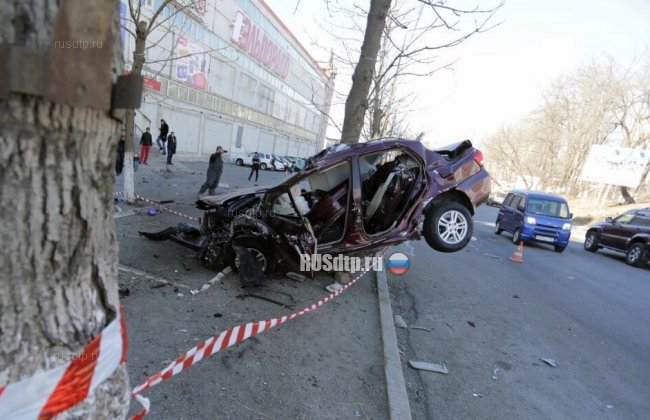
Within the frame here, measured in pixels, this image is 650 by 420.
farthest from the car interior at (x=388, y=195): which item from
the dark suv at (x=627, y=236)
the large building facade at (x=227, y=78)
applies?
the large building facade at (x=227, y=78)

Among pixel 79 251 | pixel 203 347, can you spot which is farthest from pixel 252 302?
pixel 79 251

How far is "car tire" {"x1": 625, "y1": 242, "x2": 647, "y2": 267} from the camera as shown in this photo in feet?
40.1

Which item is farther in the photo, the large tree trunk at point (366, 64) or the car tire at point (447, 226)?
the large tree trunk at point (366, 64)

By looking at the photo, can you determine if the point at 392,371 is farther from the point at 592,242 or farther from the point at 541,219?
the point at 592,242

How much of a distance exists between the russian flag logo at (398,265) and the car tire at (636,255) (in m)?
8.79

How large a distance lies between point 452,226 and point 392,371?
2.80 metres

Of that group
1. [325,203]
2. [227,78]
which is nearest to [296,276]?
[325,203]

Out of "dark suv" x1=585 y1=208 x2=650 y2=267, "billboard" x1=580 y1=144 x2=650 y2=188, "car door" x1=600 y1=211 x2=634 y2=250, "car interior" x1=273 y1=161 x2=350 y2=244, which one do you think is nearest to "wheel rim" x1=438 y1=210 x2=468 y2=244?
"car interior" x1=273 y1=161 x2=350 y2=244

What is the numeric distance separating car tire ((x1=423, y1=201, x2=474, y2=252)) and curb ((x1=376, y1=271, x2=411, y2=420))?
4.02 ft

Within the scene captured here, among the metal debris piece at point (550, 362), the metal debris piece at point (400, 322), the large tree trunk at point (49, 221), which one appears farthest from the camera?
the metal debris piece at point (400, 322)

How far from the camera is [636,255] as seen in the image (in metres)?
12.5

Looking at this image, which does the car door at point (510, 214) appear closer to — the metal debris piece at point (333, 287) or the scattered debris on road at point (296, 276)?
the metal debris piece at point (333, 287)

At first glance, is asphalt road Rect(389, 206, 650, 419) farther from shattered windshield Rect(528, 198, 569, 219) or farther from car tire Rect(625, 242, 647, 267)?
shattered windshield Rect(528, 198, 569, 219)

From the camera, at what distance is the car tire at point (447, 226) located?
19.1 feet
